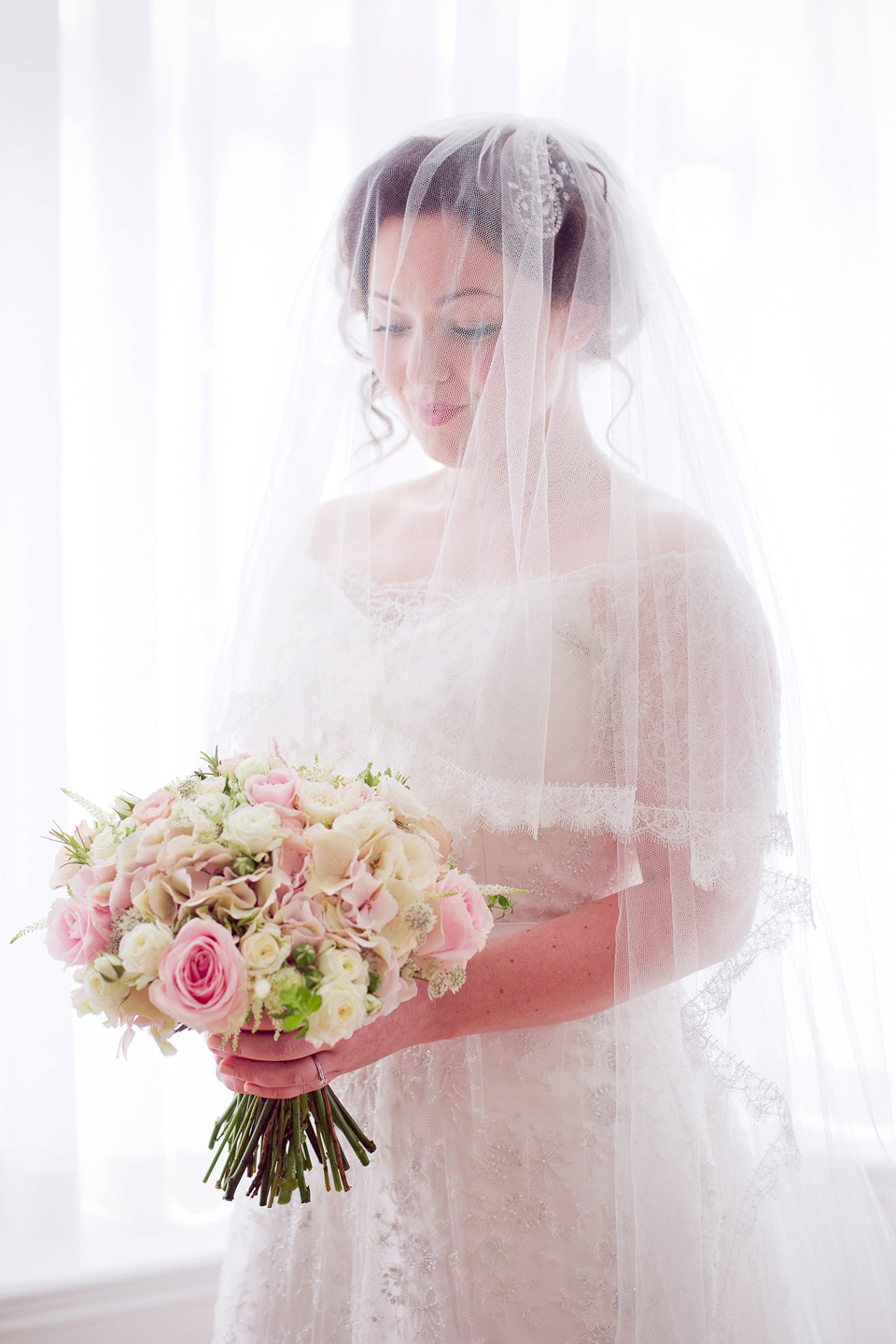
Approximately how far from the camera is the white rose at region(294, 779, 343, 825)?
873 mm

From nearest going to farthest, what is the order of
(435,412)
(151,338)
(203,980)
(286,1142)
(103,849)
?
(203,980), (103,849), (286,1142), (435,412), (151,338)

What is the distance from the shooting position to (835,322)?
2.05m

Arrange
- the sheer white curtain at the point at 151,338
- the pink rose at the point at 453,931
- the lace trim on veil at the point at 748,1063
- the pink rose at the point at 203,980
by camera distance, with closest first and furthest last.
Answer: the pink rose at the point at 203,980 < the pink rose at the point at 453,931 < the lace trim on veil at the point at 748,1063 < the sheer white curtain at the point at 151,338

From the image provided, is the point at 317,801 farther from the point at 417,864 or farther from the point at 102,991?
the point at 102,991

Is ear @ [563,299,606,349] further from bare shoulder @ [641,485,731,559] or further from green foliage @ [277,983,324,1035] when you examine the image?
green foliage @ [277,983,324,1035]

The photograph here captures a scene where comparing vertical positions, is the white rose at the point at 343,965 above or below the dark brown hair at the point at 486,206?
below

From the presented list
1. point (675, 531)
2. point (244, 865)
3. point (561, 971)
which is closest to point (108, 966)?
point (244, 865)

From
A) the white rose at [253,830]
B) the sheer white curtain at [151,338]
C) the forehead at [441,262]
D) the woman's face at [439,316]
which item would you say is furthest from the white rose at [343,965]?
the sheer white curtain at [151,338]

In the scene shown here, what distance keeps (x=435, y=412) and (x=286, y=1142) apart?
2.83 feet

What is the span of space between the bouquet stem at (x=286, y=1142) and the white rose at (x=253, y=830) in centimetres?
33

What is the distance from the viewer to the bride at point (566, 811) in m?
1.05

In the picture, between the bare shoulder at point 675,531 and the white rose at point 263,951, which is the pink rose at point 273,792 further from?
the bare shoulder at point 675,531

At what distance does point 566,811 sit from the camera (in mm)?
1083
